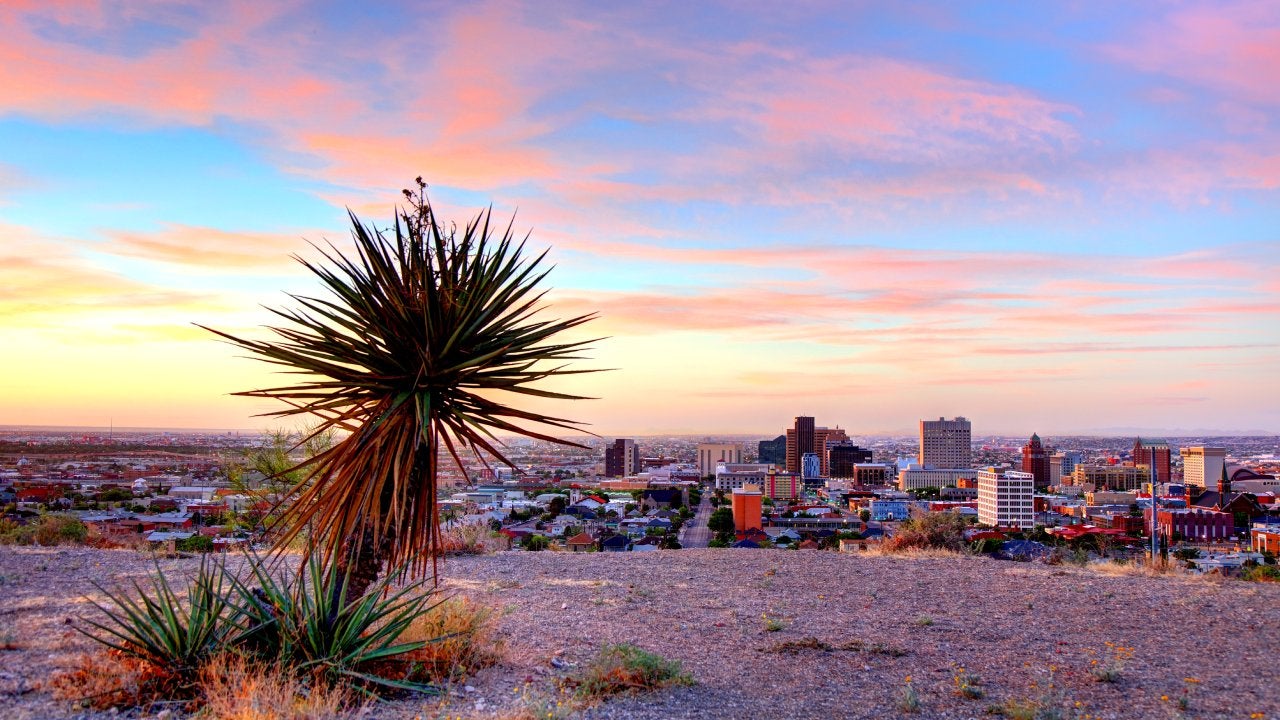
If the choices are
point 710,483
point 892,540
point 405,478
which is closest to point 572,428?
point 405,478

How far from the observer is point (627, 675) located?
6.77 meters

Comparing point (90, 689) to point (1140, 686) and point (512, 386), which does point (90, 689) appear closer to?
point (512, 386)

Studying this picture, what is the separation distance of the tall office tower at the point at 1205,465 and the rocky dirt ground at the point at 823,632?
286ft

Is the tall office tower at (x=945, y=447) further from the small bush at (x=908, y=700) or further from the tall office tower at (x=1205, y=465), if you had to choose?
the small bush at (x=908, y=700)

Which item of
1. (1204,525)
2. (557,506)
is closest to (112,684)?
(557,506)

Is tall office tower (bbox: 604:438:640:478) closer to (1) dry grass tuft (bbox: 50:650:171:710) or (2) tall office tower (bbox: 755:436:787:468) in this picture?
(2) tall office tower (bbox: 755:436:787:468)

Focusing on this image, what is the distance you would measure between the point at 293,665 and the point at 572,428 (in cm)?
274

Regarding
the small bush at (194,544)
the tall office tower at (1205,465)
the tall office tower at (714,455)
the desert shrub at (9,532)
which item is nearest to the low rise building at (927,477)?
the tall office tower at (714,455)

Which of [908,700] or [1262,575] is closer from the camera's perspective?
[908,700]

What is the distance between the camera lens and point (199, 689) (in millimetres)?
6105

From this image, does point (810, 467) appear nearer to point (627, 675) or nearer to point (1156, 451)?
point (1156, 451)

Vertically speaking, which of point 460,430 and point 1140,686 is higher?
point 460,430

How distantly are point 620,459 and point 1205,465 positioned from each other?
73.8 m

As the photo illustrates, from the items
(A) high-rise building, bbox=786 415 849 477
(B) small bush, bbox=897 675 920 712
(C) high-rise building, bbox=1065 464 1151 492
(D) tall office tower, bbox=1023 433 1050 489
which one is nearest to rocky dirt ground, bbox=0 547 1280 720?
(B) small bush, bbox=897 675 920 712
